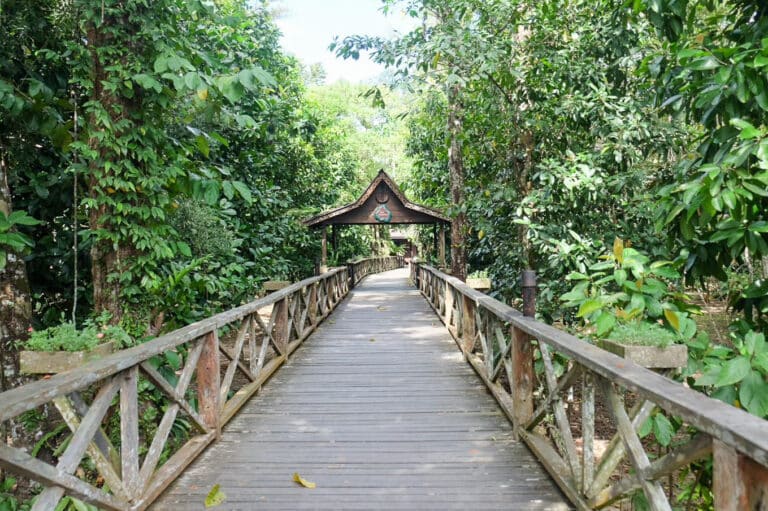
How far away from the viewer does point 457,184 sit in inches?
400

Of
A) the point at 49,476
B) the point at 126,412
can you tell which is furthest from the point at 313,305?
the point at 49,476

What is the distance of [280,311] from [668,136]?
15.3 ft

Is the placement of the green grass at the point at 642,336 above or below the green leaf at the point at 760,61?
below

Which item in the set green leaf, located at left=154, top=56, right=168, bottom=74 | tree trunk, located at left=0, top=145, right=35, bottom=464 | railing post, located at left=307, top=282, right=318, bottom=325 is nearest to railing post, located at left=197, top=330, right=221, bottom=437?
tree trunk, located at left=0, top=145, right=35, bottom=464

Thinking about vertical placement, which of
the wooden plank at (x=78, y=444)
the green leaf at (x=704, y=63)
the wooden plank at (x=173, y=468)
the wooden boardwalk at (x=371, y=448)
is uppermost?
the green leaf at (x=704, y=63)

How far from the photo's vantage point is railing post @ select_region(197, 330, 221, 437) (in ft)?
12.2

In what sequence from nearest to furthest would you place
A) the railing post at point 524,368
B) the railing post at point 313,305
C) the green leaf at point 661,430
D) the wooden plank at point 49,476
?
1. the wooden plank at point 49,476
2. the green leaf at point 661,430
3. the railing post at point 524,368
4. the railing post at point 313,305

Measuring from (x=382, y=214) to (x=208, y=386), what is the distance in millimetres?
12075

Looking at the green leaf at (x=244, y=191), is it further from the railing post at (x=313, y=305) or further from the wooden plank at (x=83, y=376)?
the railing post at (x=313, y=305)

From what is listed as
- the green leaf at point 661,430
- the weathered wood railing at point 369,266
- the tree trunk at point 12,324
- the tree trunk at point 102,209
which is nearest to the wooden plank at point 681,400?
the green leaf at point 661,430

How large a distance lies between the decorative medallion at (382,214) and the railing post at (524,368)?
11794 mm

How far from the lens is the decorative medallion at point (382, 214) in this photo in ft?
50.9

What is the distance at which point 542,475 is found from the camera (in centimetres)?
307

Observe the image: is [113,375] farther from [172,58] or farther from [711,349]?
[711,349]
